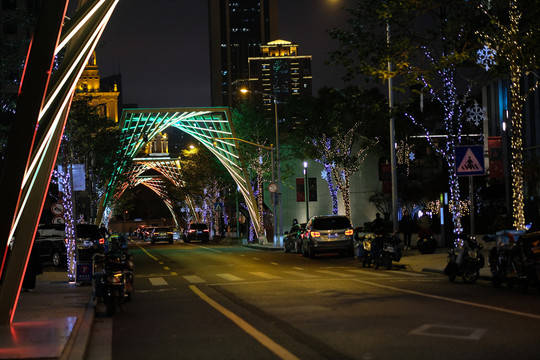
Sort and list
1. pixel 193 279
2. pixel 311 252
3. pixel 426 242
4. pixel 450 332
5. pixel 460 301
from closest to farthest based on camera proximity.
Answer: pixel 450 332 < pixel 460 301 < pixel 193 279 < pixel 426 242 < pixel 311 252

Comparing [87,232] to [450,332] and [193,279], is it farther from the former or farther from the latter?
[450,332]

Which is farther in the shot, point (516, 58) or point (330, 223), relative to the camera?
point (330, 223)

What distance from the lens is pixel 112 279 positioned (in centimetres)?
1479

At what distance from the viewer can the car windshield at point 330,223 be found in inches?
1393

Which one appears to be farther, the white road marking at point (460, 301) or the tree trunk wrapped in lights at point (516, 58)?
the tree trunk wrapped in lights at point (516, 58)

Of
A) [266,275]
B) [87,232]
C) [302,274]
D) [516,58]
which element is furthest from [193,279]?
[87,232]

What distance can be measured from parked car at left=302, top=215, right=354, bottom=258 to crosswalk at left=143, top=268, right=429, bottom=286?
8119 mm

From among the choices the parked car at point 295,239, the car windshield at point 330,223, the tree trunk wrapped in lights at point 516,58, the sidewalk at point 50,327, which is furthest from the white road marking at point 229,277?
the parked car at point 295,239

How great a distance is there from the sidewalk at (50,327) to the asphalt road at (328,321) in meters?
0.51

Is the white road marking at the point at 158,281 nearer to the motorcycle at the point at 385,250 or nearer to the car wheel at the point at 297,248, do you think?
the motorcycle at the point at 385,250

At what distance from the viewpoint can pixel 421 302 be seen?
14.9 meters

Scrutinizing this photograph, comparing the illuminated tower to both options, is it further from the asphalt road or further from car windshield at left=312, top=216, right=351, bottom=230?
the asphalt road

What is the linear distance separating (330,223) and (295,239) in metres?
6.89

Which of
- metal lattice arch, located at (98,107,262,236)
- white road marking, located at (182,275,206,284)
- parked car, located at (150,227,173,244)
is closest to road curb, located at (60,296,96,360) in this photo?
white road marking, located at (182,275,206,284)
